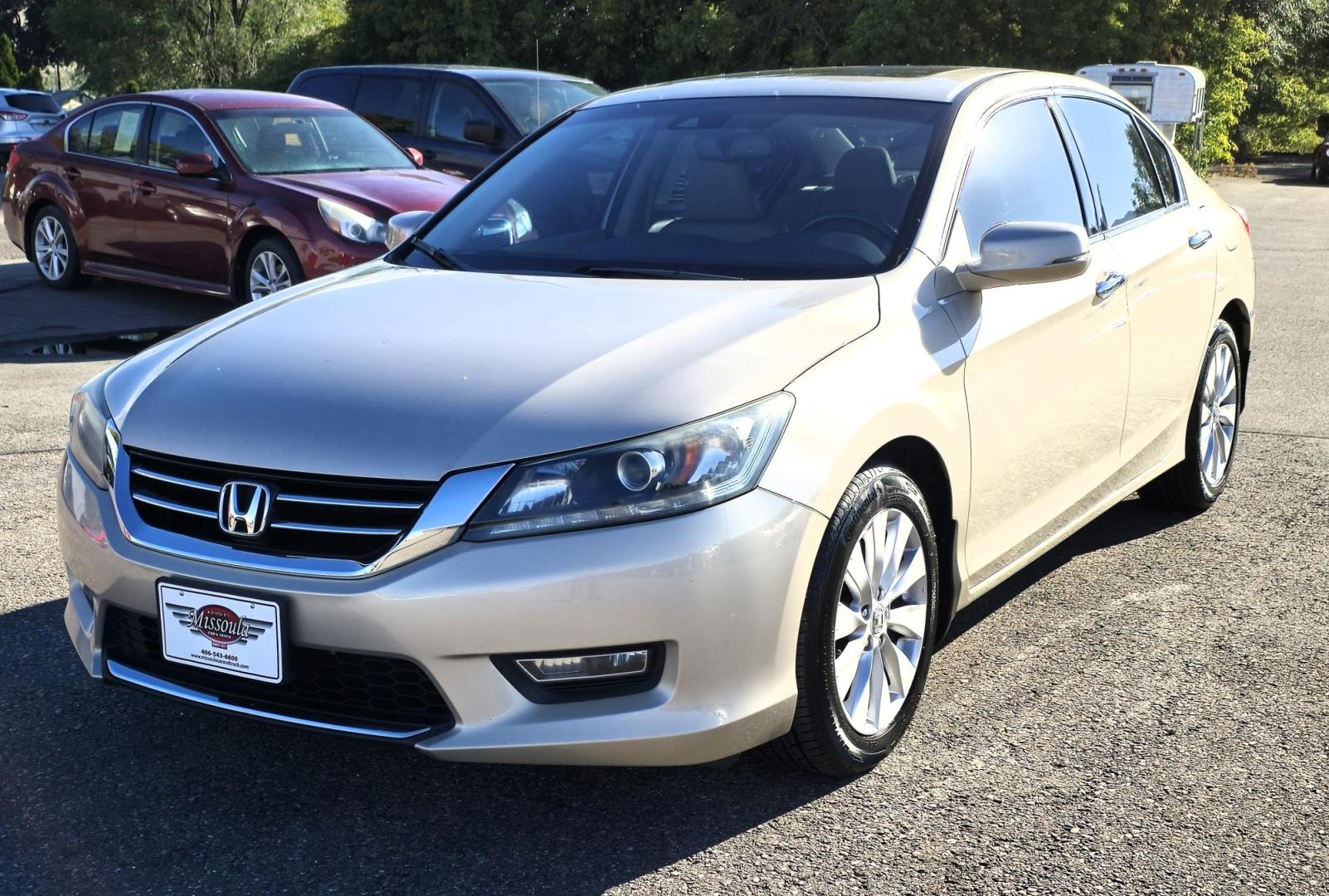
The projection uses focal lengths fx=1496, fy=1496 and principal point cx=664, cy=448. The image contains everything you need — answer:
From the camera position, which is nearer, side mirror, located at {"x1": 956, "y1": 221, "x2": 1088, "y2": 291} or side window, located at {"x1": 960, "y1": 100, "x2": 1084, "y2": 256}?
side mirror, located at {"x1": 956, "y1": 221, "x2": 1088, "y2": 291}

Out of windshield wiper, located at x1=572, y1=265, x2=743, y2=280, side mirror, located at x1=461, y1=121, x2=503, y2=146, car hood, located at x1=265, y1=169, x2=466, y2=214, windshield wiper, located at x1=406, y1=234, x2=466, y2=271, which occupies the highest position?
windshield wiper, located at x1=572, y1=265, x2=743, y2=280

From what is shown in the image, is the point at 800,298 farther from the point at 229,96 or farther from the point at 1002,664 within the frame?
the point at 229,96

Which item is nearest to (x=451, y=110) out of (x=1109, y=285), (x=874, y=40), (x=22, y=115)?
(x=1109, y=285)

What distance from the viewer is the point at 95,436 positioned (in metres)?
3.39

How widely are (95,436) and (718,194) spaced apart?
1.77m

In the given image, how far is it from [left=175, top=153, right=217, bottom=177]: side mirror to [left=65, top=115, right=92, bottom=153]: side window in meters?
1.54

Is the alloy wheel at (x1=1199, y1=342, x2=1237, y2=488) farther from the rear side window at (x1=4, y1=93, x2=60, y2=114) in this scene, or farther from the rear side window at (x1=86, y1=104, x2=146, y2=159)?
the rear side window at (x1=4, y1=93, x2=60, y2=114)

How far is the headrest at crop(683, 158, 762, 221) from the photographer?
407 centimetres

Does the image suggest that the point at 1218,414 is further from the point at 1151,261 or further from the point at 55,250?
the point at 55,250

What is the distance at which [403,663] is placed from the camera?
115 inches

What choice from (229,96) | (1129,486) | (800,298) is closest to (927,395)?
(800,298)

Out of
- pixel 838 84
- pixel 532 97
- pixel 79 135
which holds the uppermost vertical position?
pixel 838 84

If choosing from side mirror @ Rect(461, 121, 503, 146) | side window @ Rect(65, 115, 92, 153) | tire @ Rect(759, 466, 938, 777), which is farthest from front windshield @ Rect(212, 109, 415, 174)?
tire @ Rect(759, 466, 938, 777)

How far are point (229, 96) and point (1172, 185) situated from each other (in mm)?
7429
